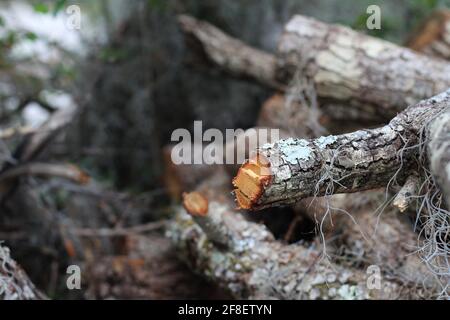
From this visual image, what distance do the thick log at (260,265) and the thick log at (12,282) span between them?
0.54 meters

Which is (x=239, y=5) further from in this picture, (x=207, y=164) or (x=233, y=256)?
(x=233, y=256)

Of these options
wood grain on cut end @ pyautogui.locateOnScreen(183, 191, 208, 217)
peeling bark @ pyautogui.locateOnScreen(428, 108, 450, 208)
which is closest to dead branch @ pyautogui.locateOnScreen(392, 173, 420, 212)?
peeling bark @ pyautogui.locateOnScreen(428, 108, 450, 208)

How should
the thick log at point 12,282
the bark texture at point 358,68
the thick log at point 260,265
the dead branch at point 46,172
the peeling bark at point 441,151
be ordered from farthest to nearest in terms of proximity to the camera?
the dead branch at point 46,172 → the bark texture at point 358,68 → the thick log at point 260,265 → the thick log at point 12,282 → the peeling bark at point 441,151

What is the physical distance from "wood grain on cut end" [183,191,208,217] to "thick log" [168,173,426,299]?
0.02m

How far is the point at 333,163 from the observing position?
1.14 metres

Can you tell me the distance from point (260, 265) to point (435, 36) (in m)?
1.44

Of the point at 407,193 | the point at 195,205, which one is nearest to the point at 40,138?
the point at 195,205

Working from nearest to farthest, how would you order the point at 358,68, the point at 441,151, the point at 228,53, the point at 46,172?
A: the point at 441,151, the point at 358,68, the point at 46,172, the point at 228,53

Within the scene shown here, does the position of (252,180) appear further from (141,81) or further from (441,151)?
(141,81)

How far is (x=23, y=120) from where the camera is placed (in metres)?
2.86

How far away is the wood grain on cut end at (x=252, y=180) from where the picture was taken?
108 centimetres

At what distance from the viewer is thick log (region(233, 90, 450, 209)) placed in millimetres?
1100

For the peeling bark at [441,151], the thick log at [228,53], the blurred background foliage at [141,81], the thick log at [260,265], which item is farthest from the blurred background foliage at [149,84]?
the peeling bark at [441,151]

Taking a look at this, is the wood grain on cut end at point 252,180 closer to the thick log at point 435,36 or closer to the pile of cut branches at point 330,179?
the pile of cut branches at point 330,179
